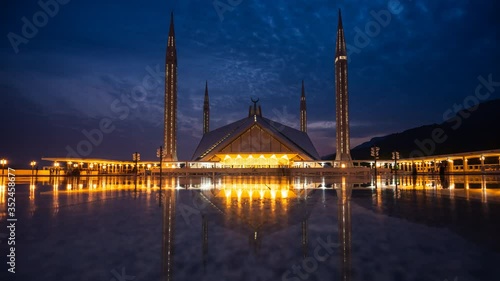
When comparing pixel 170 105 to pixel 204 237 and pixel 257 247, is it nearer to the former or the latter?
pixel 204 237

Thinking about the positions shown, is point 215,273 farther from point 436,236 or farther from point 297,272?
point 436,236

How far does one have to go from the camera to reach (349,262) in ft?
8.81

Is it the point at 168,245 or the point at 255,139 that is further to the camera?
the point at 255,139

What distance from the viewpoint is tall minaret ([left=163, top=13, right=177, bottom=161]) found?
35.5m

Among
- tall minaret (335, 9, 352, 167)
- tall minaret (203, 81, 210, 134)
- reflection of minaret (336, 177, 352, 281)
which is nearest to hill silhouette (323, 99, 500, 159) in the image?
tall minaret (203, 81, 210, 134)
